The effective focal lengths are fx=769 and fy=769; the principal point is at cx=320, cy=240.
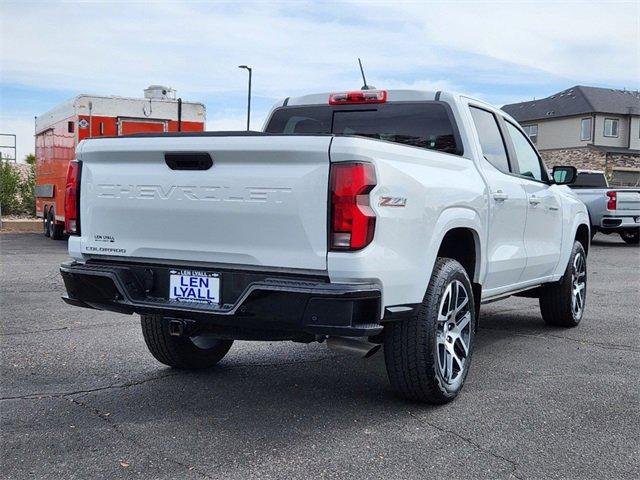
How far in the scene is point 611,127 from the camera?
1965 inches

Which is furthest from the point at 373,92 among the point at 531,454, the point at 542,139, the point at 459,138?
the point at 542,139

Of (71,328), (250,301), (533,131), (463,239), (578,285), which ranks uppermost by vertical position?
(533,131)

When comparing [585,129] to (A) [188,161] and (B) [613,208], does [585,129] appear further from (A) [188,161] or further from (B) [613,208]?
(A) [188,161]

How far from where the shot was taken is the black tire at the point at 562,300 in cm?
732

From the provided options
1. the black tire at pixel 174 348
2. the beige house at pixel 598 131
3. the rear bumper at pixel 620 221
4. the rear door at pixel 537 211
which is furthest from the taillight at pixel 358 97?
the beige house at pixel 598 131

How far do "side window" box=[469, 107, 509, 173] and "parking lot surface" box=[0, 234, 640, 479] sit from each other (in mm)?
1545

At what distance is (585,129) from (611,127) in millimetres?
1847

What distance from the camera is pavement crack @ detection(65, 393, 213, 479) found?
11.9 ft

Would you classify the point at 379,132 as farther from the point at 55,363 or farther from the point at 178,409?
the point at 55,363

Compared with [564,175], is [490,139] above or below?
above

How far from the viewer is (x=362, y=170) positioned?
3828mm

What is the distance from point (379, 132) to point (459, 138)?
0.61 metres

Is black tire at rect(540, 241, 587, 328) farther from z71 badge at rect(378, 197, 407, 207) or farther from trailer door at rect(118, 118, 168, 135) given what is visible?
trailer door at rect(118, 118, 168, 135)

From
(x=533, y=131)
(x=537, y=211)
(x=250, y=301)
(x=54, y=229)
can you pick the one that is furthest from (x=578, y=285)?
(x=533, y=131)
